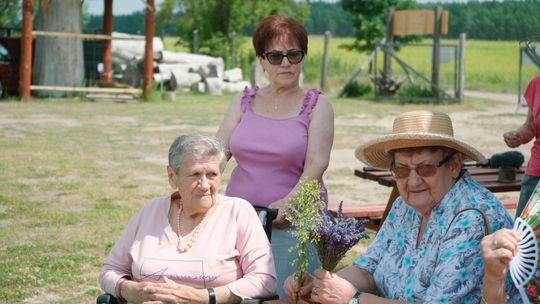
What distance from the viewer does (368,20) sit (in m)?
38.0

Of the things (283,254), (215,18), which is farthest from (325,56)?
(283,254)

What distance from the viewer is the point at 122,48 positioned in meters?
28.8

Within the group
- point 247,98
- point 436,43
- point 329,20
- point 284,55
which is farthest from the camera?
point 329,20

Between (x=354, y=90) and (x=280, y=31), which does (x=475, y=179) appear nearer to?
(x=280, y=31)

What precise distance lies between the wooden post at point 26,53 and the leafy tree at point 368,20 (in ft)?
62.5

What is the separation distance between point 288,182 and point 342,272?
1.00 metres

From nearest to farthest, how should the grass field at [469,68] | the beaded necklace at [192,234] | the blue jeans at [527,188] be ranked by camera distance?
1. the beaded necklace at [192,234]
2. the blue jeans at [527,188]
3. the grass field at [469,68]

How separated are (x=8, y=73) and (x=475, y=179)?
17.6 m

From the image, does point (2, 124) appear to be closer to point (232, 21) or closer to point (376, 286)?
point (376, 286)

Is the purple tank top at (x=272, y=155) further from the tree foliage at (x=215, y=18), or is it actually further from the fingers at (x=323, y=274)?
the tree foliage at (x=215, y=18)

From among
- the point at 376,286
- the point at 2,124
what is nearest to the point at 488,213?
the point at 376,286

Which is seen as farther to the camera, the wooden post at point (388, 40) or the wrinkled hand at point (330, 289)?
the wooden post at point (388, 40)

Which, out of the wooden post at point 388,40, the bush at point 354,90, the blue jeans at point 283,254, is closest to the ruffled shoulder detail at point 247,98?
the blue jeans at point 283,254

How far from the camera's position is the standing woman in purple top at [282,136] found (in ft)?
14.4
